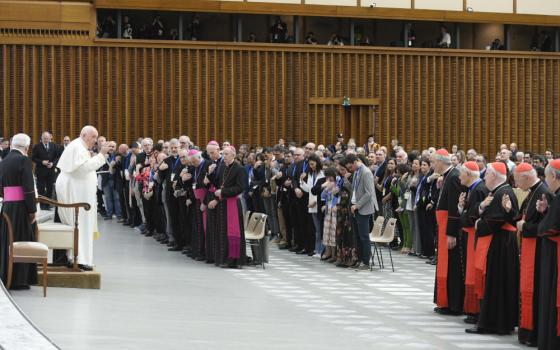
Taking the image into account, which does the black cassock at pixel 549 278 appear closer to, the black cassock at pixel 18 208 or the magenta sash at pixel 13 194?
the black cassock at pixel 18 208

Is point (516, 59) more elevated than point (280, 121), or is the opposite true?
point (516, 59)

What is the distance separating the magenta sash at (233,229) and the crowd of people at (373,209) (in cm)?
2

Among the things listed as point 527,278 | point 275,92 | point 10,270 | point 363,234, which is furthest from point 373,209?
point 275,92

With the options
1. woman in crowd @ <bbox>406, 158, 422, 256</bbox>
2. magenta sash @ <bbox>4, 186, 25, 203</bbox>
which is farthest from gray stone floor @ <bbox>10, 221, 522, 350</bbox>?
woman in crowd @ <bbox>406, 158, 422, 256</bbox>

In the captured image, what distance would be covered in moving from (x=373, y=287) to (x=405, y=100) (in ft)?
51.7

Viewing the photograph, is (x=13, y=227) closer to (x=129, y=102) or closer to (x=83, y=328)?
(x=83, y=328)

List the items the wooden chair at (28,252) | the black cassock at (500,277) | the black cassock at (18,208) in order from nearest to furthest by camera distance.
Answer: the black cassock at (500,277) → the wooden chair at (28,252) → the black cassock at (18,208)

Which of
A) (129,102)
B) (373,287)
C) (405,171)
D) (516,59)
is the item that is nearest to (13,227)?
(373,287)

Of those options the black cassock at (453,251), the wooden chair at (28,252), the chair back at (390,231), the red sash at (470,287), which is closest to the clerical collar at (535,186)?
the red sash at (470,287)

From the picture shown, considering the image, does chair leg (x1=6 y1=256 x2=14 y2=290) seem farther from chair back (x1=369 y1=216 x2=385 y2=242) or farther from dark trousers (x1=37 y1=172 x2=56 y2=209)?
dark trousers (x1=37 y1=172 x2=56 y2=209)

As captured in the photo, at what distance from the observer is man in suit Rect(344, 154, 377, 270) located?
15570mm

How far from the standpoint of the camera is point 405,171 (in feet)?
59.6

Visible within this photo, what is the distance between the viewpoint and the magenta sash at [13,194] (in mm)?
12117

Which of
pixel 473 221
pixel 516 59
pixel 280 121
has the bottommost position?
pixel 473 221
